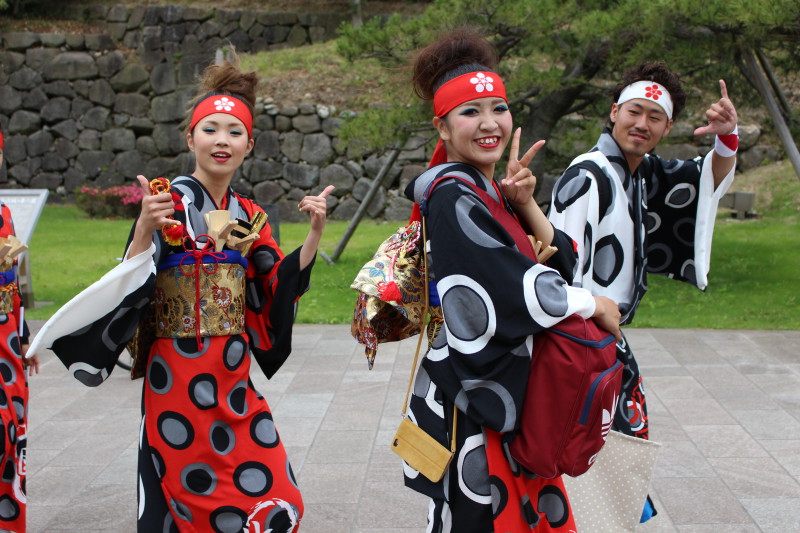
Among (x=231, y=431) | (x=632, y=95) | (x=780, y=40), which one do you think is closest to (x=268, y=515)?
(x=231, y=431)

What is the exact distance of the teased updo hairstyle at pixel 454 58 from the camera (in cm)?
240

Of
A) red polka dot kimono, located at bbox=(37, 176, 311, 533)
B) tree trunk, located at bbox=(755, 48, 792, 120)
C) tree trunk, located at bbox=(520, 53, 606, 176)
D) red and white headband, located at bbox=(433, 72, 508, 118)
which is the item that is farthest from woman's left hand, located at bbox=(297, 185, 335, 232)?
tree trunk, located at bbox=(755, 48, 792, 120)

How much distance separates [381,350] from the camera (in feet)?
22.0

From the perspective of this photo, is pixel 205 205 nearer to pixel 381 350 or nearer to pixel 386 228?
pixel 381 350

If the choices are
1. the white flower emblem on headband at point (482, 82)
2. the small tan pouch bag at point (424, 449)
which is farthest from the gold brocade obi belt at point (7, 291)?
the white flower emblem on headband at point (482, 82)

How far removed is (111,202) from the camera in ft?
53.8

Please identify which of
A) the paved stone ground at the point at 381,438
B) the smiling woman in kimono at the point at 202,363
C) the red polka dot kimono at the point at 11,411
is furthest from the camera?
the paved stone ground at the point at 381,438

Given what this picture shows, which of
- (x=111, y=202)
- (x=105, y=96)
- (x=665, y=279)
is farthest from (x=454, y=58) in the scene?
(x=105, y=96)

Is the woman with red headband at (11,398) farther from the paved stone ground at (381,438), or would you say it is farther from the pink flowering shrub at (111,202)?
the pink flowering shrub at (111,202)

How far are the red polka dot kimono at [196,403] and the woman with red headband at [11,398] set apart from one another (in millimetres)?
674

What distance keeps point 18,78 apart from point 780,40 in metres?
15.9

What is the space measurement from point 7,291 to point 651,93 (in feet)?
8.30

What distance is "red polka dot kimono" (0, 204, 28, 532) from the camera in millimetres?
3148

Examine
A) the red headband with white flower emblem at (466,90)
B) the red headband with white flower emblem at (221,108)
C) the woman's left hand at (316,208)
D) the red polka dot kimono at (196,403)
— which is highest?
the red headband with white flower emblem at (466,90)
